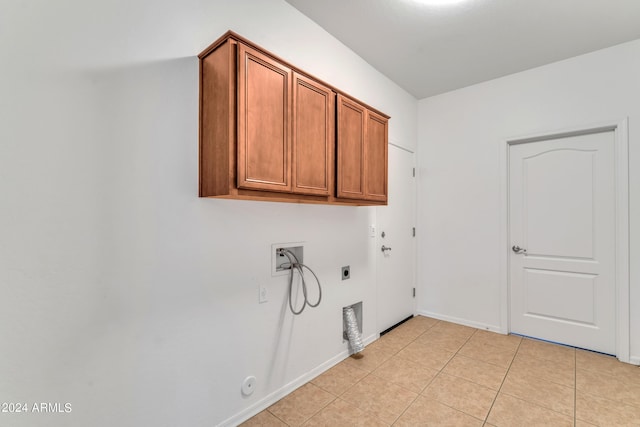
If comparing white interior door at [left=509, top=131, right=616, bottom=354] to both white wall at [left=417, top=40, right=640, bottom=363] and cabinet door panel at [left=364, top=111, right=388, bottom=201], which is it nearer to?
white wall at [left=417, top=40, right=640, bottom=363]

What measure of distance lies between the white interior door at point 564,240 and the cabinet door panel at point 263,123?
2757 millimetres

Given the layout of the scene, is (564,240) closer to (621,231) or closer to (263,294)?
(621,231)

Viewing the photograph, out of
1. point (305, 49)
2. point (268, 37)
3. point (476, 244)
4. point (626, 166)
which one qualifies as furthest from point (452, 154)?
point (268, 37)

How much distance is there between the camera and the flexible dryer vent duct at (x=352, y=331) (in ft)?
8.41

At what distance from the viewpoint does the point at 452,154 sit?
3.51 metres

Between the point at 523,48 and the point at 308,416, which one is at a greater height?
the point at 523,48

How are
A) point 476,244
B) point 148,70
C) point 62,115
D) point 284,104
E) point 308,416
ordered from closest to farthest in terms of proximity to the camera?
point 62,115
point 148,70
point 284,104
point 308,416
point 476,244

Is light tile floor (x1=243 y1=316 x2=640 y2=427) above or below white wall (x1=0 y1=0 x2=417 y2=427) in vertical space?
below

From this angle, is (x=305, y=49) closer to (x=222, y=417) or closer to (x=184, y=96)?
(x=184, y=96)

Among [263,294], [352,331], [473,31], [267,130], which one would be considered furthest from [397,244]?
[267,130]

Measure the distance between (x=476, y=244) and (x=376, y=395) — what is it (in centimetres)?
211

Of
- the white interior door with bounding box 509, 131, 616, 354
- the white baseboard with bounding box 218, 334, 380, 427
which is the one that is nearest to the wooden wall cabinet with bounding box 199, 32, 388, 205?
the white baseboard with bounding box 218, 334, 380, 427

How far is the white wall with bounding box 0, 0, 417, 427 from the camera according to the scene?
1098 millimetres

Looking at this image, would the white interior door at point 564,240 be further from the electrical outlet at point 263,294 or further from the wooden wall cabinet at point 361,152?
the electrical outlet at point 263,294
